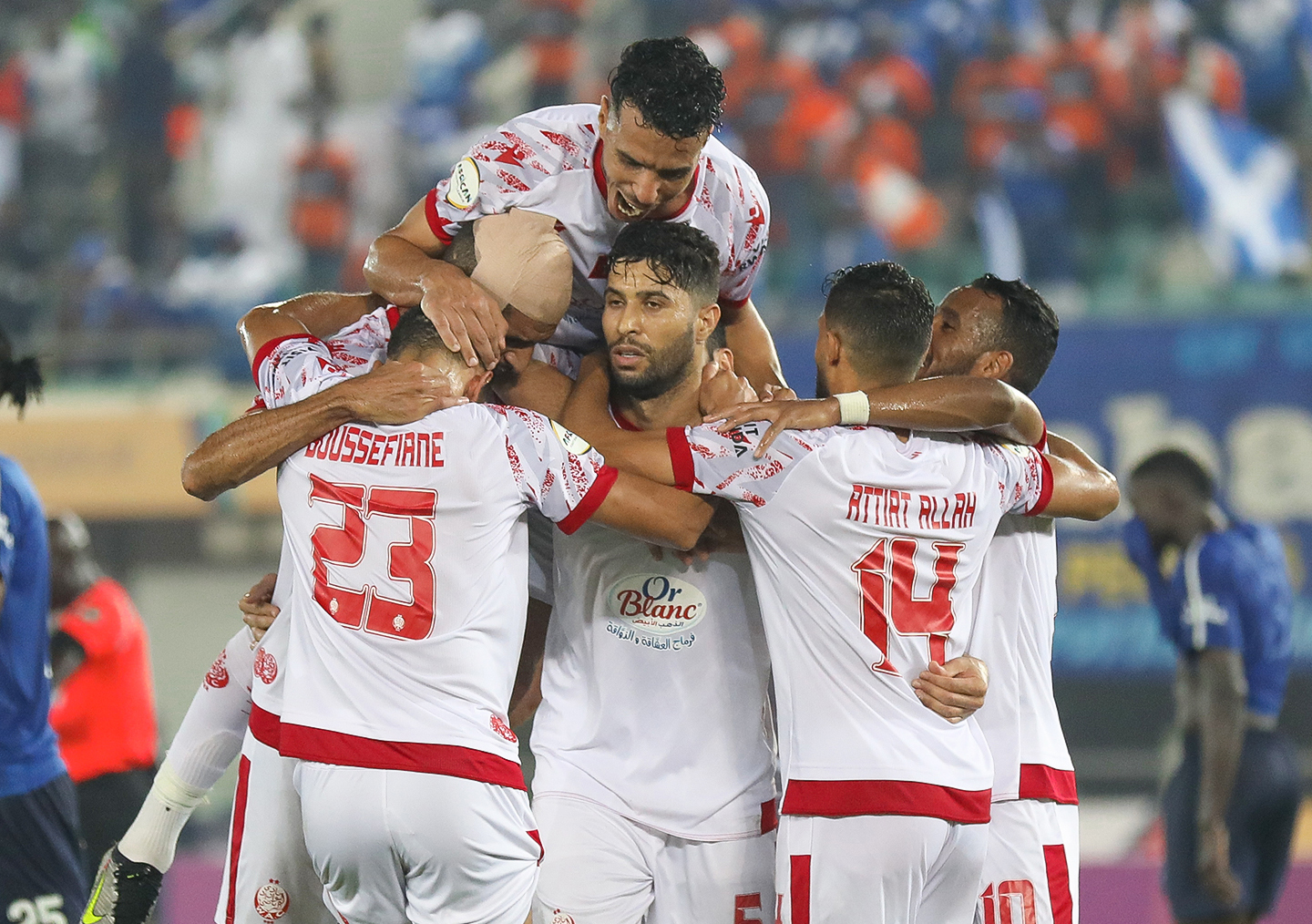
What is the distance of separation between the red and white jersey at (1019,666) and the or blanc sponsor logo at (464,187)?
1.69 m

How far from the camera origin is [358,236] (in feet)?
42.1

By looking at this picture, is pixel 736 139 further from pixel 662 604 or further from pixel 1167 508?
pixel 662 604

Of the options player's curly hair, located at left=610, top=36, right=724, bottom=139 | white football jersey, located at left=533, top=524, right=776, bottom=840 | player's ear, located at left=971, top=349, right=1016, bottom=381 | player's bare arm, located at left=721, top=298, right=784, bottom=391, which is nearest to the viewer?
player's curly hair, located at left=610, top=36, right=724, bottom=139

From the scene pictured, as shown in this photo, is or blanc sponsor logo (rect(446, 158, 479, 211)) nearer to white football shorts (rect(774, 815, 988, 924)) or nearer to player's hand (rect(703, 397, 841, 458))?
player's hand (rect(703, 397, 841, 458))

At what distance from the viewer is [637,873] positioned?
12.4 feet

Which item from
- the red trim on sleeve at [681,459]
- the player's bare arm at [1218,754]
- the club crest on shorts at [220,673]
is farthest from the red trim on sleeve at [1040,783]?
the player's bare arm at [1218,754]

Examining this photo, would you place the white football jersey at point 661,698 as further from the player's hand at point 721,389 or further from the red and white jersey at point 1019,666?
the red and white jersey at point 1019,666

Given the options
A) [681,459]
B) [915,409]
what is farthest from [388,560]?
[915,409]

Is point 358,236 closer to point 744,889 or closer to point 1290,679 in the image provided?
point 1290,679

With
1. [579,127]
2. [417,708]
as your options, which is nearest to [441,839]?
[417,708]

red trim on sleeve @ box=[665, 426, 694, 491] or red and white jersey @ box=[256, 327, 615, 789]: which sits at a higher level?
red trim on sleeve @ box=[665, 426, 694, 491]

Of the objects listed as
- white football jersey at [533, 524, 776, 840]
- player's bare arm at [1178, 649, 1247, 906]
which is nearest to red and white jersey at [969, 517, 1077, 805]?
white football jersey at [533, 524, 776, 840]

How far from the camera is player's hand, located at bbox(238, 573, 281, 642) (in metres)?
3.98

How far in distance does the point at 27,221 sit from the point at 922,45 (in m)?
8.06
